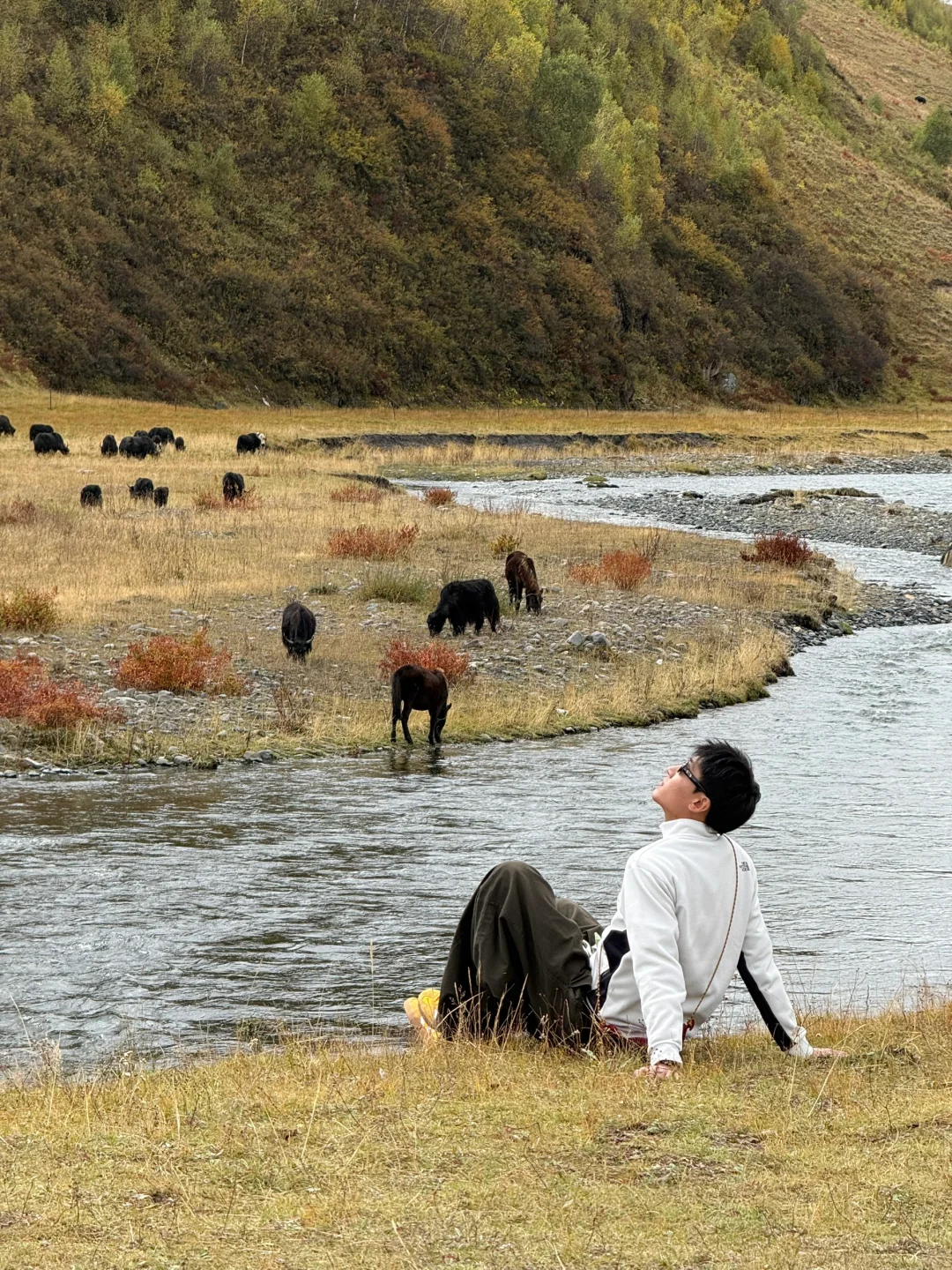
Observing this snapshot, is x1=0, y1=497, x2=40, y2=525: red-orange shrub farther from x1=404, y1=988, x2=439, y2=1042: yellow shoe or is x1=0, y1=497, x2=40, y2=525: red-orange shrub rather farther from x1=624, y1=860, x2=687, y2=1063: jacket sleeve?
x1=624, y1=860, x2=687, y2=1063: jacket sleeve

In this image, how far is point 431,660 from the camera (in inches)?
720

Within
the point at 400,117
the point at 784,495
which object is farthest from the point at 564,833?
the point at 400,117

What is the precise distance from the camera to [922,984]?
903cm

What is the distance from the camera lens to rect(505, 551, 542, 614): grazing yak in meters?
22.4

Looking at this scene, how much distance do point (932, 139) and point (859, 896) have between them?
162m

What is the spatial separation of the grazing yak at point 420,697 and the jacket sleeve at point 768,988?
9.64 metres

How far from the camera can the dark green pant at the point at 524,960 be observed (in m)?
6.29

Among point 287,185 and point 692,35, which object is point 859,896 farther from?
Answer: point 692,35

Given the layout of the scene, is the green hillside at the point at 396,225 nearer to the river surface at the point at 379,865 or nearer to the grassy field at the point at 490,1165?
the river surface at the point at 379,865

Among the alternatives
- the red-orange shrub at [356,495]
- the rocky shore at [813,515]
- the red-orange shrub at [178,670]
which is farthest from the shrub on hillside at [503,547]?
the red-orange shrub at [178,670]

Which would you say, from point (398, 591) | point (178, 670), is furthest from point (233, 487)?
point (178, 670)

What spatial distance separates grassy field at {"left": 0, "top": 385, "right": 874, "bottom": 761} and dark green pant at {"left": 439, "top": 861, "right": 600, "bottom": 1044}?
9.17 meters

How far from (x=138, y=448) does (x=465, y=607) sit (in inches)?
1077

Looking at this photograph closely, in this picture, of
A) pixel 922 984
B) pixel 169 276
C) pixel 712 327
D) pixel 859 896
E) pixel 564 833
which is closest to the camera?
pixel 922 984
